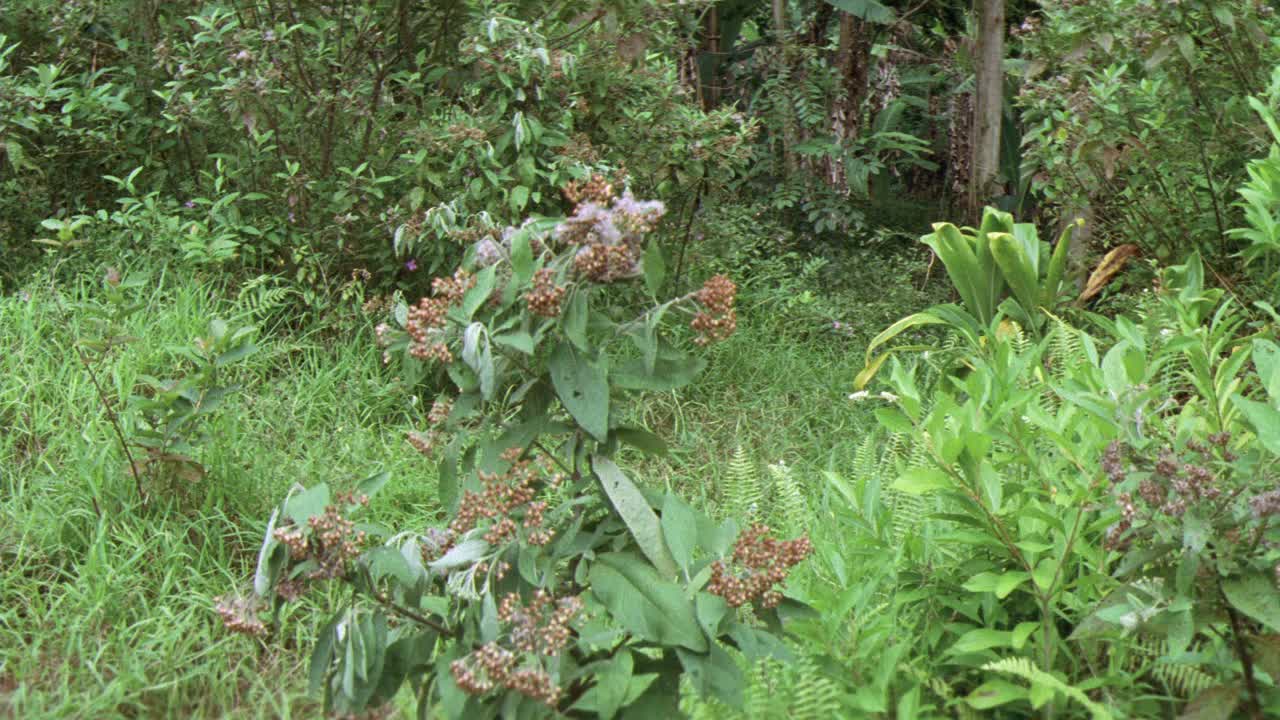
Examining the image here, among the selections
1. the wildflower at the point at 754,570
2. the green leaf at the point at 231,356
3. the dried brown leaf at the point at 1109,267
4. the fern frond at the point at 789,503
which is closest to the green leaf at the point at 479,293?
the wildflower at the point at 754,570

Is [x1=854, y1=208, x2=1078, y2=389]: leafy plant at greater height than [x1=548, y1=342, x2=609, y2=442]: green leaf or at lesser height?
lesser

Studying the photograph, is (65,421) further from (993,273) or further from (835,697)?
(993,273)

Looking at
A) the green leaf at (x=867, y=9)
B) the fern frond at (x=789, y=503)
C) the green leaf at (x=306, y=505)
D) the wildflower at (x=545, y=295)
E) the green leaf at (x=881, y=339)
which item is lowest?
the green leaf at (x=881, y=339)

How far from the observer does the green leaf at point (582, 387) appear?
186cm

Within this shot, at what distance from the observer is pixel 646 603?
1.84 meters

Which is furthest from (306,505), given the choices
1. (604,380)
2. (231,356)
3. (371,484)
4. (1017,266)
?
(1017,266)

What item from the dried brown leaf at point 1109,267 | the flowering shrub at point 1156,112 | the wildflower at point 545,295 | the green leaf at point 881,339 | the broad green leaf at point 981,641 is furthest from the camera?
the dried brown leaf at point 1109,267

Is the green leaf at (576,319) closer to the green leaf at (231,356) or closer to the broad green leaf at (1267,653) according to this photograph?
the broad green leaf at (1267,653)

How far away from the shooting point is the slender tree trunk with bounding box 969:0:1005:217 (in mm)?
6660

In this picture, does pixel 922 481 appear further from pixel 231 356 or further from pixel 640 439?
pixel 231 356

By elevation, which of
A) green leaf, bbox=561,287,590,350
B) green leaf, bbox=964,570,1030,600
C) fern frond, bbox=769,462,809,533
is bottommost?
fern frond, bbox=769,462,809,533

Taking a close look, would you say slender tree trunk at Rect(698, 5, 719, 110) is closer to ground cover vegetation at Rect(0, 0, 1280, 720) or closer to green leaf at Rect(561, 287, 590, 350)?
ground cover vegetation at Rect(0, 0, 1280, 720)

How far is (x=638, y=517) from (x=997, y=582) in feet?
2.63

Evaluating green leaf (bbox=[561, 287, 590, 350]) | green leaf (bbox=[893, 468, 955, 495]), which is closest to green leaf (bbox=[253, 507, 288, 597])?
green leaf (bbox=[561, 287, 590, 350])
